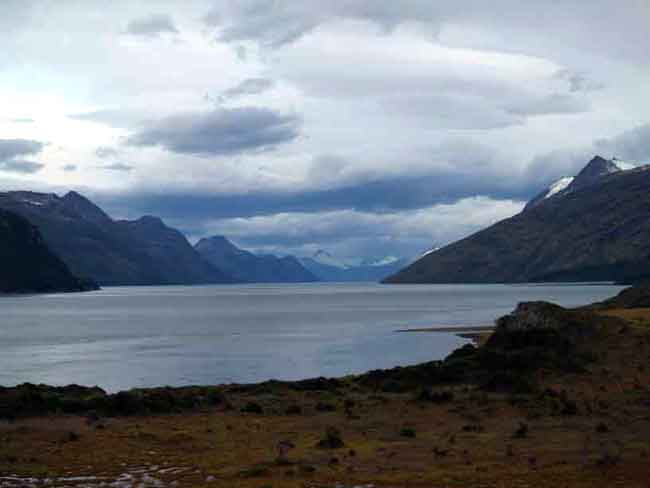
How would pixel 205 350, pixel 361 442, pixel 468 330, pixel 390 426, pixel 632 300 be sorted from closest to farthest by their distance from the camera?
1. pixel 361 442
2. pixel 390 426
3. pixel 205 350
4. pixel 632 300
5. pixel 468 330

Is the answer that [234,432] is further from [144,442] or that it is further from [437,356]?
[437,356]

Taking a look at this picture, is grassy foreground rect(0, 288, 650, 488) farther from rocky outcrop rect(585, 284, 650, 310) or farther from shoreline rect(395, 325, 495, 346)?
shoreline rect(395, 325, 495, 346)

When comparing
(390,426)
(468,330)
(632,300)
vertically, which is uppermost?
(632,300)

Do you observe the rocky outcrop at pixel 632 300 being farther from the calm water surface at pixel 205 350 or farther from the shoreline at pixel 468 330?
the calm water surface at pixel 205 350

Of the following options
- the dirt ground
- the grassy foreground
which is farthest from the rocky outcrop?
the dirt ground

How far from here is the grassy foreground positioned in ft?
105

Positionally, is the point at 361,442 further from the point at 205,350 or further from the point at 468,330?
the point at 468,330

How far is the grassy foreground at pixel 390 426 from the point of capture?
32062mm

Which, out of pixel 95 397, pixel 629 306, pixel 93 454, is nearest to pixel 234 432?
pixel 93 454

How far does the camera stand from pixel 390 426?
44.1 m

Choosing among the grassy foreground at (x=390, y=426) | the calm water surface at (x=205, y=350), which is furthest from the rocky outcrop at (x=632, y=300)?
the grassy foreground at (x=390, y=426)

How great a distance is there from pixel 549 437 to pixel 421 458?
25.6 ft

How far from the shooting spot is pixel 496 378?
5688cm

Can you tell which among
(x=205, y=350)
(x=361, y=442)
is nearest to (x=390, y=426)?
(x=361, y=442)
